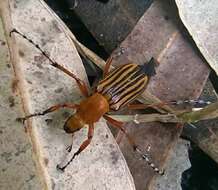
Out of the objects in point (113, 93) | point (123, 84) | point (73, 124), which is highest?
point (123, 84)

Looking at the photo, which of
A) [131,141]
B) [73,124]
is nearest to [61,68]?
[73,124]

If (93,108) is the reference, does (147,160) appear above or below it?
below

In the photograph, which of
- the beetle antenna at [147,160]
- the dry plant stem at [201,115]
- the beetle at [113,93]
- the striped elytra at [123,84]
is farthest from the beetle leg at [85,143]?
the dry plant stem at [201,115]

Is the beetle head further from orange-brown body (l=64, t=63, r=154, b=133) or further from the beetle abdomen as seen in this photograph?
the beetle abdomen

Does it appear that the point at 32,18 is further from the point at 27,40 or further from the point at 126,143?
the point at 126,143

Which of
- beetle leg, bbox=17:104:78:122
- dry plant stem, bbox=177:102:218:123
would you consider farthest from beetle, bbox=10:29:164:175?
dry plant stem, bbox=177:102:218:123

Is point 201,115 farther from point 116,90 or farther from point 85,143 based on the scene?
point 85,143

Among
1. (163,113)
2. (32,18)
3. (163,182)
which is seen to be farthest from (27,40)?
(163,182)


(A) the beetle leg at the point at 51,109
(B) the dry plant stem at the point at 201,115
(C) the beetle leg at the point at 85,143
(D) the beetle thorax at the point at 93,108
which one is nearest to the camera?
(A) the beetle leg at the point at 51,109

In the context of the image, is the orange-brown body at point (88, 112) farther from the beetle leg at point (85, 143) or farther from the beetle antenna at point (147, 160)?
the beetle antenna at point (147, 160)
